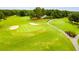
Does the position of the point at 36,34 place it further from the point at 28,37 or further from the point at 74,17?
A: the point at 74,17

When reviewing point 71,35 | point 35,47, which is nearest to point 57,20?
point 71,35

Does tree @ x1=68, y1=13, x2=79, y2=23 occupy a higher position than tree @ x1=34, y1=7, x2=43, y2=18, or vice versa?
tree @ x1=34, y1=7, x2=43, y2=18

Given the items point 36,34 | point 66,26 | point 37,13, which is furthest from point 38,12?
point 66,26

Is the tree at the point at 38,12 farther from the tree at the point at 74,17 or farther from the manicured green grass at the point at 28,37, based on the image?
the tree at the point at 74,17

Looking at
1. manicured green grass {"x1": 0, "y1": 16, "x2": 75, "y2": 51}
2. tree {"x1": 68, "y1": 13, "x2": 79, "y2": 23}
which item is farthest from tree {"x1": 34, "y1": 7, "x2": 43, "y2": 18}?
tree {"x1": 68, "y1": 13, "x2": 79, "y2": 23}

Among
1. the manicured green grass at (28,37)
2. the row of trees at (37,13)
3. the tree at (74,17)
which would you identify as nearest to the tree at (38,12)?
the row of trees at (37,13)

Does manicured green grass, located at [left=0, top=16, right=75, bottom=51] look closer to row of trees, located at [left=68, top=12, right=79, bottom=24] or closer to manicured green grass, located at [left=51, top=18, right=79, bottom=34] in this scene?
manicured green grass, located at [left=51, top=18, right=79, bottom=34]

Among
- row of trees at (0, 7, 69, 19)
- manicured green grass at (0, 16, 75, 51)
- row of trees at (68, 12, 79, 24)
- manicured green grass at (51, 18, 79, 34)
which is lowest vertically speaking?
manicured green grass at (0, 16, 75, 51)
